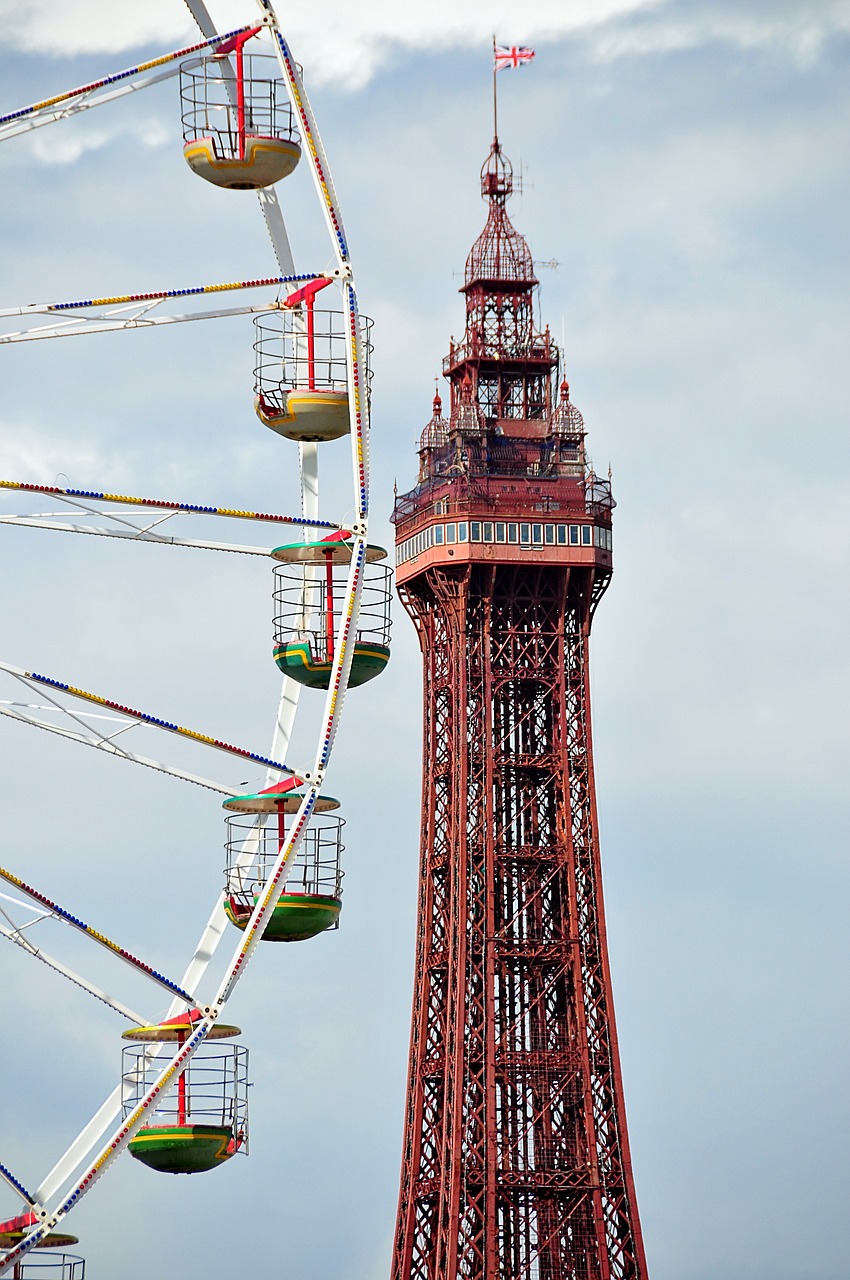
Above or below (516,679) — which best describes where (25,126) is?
below

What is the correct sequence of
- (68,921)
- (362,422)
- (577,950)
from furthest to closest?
(577,950)
(362,422)
(68,921)

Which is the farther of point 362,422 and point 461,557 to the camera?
point 461,557

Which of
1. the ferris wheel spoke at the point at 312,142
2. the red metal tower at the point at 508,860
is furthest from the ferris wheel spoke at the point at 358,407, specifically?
the red metal tower at the point at 508,860

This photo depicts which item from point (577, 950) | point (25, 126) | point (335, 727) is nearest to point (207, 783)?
point (335, 727)

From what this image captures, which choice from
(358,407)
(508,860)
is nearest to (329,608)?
(358,407)

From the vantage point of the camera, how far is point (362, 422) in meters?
82.9

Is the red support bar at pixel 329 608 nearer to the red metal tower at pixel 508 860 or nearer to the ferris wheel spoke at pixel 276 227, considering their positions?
the ferris wheel spoke at pixel 276 227

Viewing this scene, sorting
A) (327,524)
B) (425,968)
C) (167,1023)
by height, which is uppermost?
(425,968)

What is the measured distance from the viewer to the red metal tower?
16400cm

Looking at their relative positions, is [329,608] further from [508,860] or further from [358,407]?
[508,860]

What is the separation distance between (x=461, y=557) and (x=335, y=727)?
90248 millimetres

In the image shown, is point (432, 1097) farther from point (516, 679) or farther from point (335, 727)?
point (335, 727)

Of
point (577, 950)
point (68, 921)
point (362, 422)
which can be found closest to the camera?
point (68, 921)

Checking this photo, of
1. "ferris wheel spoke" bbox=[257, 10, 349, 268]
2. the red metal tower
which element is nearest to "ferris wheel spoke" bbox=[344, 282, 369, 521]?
"ferris wheel spoke" bbox=[257, 10, 349, 268]
